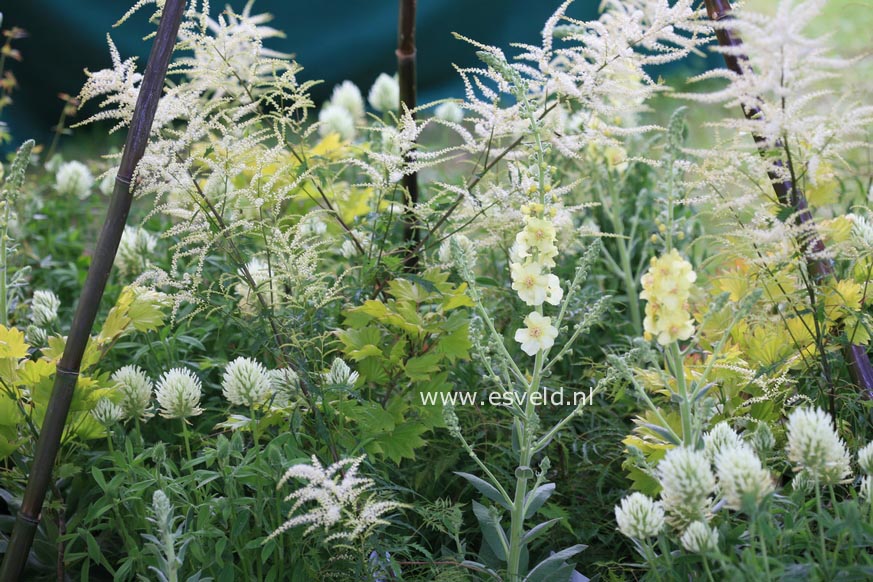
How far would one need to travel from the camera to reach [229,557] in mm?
1284

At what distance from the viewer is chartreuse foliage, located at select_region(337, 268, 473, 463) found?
139cm

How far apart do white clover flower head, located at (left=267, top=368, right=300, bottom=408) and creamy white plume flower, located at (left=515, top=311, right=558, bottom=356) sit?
356mm

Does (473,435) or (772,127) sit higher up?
(772,127)

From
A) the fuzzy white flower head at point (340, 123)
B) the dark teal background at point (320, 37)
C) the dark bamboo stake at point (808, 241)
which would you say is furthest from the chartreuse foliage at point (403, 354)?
the dark teal background at point (320, 37)

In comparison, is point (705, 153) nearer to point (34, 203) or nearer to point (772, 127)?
point (772, 127)

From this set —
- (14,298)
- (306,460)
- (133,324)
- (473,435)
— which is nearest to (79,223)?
(14,298)

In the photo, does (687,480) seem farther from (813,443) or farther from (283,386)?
(283,386)

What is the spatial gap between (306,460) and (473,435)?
495 mm

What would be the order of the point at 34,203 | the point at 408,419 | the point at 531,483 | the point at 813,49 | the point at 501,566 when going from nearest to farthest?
the point at 813,49 < the point at 501,566 < the point at 408,419 < the point at 531,483 < the point at 34,203

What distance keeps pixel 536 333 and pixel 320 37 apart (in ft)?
11.9

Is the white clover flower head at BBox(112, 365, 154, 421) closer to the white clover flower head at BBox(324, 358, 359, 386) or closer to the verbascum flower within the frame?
the white clover flower head at BBox(324, 358, 359, 386)

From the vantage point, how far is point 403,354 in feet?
4.87

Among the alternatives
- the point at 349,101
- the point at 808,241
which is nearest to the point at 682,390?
the point at 808,241

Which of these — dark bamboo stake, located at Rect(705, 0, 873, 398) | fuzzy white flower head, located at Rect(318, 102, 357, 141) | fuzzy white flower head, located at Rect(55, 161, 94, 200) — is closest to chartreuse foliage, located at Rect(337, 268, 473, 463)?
dark bamboo stake, located at Rect(705, 0, 873, 398)
